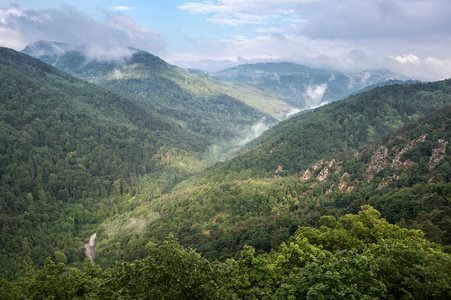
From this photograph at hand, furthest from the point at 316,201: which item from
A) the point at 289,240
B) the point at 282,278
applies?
the point at 282,278

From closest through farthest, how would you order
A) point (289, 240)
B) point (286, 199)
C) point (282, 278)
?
point (282, 278) < point (289, 240) < point (286, 199)

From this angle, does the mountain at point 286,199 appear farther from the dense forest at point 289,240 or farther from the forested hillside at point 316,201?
the dense forest at point 289,240

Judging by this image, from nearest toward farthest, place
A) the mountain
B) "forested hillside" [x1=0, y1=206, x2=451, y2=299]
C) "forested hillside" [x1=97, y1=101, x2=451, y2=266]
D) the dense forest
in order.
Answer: "forested hillside" [x1=0, y1=206, x2=451, y2=299]
the dense forest
"forested hillside" [x1=97, y1=101, x2=451, y2=266]
the mountain

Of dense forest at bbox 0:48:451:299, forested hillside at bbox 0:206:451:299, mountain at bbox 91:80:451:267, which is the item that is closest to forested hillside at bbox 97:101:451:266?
mountain at bbox 91:80:451:267

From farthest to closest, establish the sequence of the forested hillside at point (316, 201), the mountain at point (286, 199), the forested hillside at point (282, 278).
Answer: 1. the mountain at point (286, 199)
2. the forested hillside at point (316, 201)
3. the forested hillside at point (282, 278)

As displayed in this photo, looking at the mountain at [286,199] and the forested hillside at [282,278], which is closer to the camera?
the forested hillside at [282,278]

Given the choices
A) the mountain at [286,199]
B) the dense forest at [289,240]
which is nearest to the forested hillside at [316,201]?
the mountain at [286,199]

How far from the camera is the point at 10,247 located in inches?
6526

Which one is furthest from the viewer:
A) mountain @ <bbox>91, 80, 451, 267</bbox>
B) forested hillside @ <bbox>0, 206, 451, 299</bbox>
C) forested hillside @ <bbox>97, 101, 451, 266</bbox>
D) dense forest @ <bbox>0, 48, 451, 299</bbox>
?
mountain @ <bbox>91, 80, 451, 267</bbox>

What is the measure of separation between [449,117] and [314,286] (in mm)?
131897

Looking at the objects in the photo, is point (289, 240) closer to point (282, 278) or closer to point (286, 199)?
point (282, 278)

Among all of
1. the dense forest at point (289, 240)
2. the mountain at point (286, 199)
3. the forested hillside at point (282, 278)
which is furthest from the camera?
the mountain at point (286, 199)

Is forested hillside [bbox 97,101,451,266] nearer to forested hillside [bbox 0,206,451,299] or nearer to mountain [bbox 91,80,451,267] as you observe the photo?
mountain [bbox 91,80,451,267]

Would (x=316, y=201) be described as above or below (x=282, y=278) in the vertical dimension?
below
